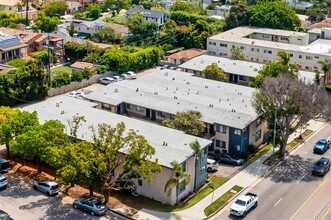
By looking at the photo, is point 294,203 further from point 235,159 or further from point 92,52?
point 92,52

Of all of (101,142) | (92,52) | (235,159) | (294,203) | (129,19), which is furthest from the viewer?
(129,19)

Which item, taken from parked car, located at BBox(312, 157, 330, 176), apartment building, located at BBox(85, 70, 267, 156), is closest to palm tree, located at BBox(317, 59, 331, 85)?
apartment building, located at BBox(85, 70, 267, 156)

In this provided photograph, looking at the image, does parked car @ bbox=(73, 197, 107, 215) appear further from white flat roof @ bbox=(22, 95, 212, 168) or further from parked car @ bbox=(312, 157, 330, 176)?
parked car @ bbox=(312, 157, 330, 176)

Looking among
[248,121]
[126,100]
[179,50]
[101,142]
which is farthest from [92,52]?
[101,142]

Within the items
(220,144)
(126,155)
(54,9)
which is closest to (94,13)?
(54,9)

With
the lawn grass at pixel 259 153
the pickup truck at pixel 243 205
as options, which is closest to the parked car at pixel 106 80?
the lawn grass at pixel 259 153

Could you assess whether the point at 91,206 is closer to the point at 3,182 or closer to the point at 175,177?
the point at 175,177
